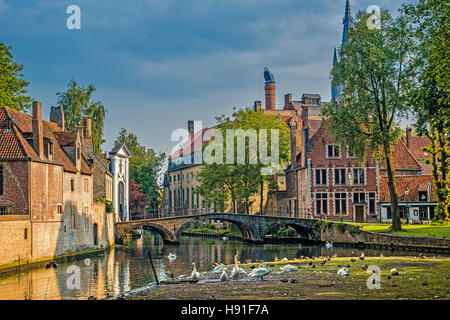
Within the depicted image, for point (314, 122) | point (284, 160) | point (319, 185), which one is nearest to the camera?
point (319, 185)

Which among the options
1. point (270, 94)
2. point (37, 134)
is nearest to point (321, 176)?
point (37, 134)

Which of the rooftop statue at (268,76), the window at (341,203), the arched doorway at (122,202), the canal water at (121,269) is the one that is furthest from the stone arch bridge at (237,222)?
the rooftop statue at (268,76)

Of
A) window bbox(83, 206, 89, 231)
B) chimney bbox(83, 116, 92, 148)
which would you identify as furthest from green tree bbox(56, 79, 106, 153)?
window bbox(83, 206, 89, 231)

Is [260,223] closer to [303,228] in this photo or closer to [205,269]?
[303,228]

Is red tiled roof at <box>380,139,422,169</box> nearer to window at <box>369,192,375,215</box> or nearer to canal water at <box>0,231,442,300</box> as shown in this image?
window at <box>369,192,375,215</box>

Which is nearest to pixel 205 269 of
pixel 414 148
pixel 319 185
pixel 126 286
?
pixel 126 286

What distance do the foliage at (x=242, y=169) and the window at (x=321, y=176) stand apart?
A: 5504mm

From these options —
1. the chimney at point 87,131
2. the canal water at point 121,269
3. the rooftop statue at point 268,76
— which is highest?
the rooftop statue at point 268,76

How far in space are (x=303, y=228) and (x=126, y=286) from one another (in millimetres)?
28656

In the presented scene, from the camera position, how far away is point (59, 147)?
42625 millimetres

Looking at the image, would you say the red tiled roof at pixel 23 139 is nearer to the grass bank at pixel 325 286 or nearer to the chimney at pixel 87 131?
the chimney at pixel 87 131

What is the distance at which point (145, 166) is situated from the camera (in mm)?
88688

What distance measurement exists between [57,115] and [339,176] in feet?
87.7

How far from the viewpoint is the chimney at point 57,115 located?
53.3 m
